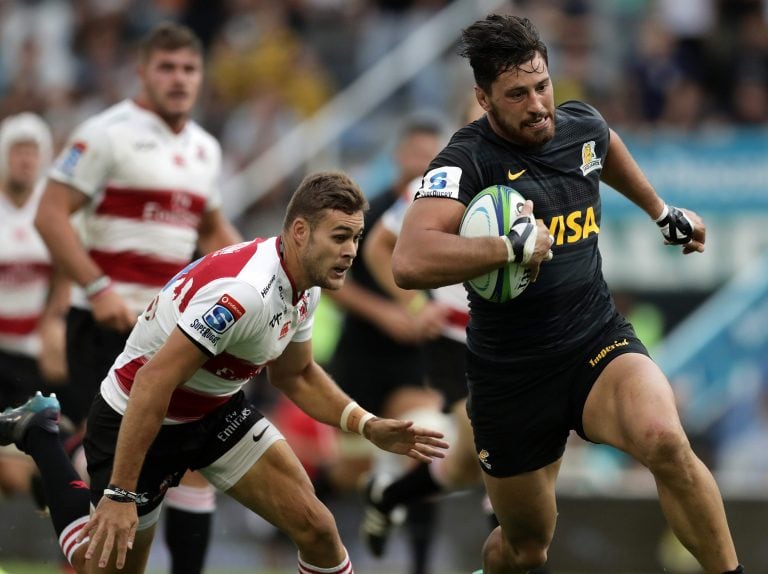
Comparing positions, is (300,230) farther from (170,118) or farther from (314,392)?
(170,118)

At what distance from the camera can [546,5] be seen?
1482 centimetres

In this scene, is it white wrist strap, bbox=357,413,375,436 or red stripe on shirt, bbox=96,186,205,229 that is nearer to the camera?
white wrist strap, bbox=357,413,375,436

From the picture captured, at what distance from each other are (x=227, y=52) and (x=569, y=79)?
3.63 m

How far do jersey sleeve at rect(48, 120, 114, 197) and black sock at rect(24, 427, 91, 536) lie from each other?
148 cm

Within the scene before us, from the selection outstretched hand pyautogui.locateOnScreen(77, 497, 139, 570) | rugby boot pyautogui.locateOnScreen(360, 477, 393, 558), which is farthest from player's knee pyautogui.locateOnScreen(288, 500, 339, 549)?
rugby boot pyautogui.locateOnScreen(360, 477, 393, 558)

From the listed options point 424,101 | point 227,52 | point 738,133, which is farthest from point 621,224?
point 227,52

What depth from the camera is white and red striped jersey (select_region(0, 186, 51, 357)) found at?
33.1 feet

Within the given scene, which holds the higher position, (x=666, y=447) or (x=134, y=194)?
(x=134, y=194)

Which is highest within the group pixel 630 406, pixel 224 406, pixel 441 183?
pixel 441 183

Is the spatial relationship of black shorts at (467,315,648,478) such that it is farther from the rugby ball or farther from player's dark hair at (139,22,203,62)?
player's dark hair at (139,22,203,62)

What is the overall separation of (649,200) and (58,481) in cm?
293

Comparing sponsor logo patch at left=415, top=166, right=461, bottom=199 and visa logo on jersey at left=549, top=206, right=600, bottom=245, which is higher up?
sponsor logo patch at left=415, top=166, right=461, bottom=199

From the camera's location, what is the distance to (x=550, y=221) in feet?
19.6

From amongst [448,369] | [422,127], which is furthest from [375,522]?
[422,127]
